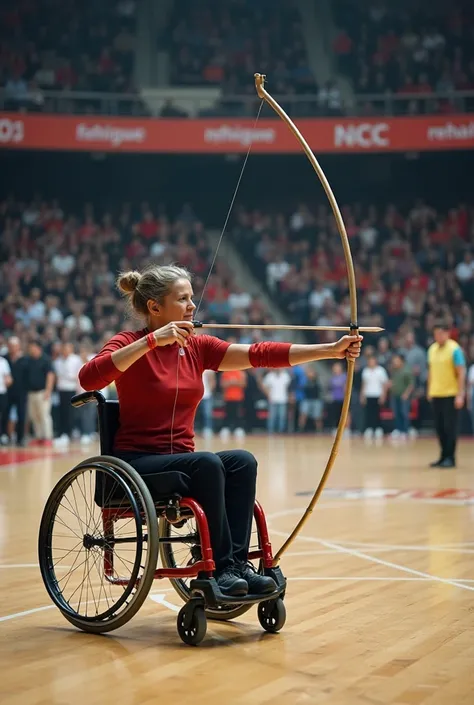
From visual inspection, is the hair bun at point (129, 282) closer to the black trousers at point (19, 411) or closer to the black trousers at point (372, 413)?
the black trousers at point (19, 411)

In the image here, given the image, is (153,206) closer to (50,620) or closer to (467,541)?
(467,541)

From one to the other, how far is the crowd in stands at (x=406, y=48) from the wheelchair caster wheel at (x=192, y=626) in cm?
2172

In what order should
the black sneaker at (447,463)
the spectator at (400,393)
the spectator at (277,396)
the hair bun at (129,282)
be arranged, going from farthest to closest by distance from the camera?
1. the spectator at (277,396)
2. the spectator at (400,393)
3. the black sneaker at (447,463)
4. the hair bun at (129,282)

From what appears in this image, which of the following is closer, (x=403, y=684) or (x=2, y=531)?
(x=403, y=684)

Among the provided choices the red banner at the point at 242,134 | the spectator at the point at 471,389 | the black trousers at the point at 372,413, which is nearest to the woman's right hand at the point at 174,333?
the spectator at the point at 471,389

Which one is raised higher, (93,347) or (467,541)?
(93,347)

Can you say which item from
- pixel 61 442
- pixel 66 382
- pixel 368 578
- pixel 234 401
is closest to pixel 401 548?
pixel 368 578

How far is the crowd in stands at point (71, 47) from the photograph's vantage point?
25625mm

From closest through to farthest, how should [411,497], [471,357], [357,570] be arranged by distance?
[357,570] → [411,497] → [471,357]

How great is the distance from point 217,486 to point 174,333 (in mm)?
620

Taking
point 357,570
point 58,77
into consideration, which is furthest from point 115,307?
point 357,570

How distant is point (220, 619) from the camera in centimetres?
474

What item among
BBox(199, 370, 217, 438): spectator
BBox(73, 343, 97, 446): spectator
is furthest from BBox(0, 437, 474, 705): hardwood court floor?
BBox(199, 370, 217, 438): spectator

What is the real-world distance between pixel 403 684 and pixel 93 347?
→ 1766cm
